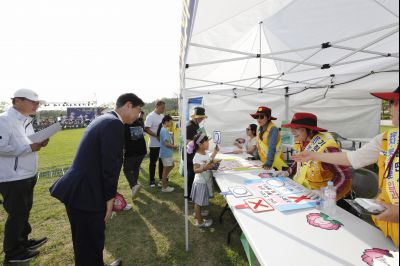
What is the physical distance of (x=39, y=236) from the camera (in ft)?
9.60

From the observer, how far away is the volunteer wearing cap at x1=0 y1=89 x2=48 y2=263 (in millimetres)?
2139

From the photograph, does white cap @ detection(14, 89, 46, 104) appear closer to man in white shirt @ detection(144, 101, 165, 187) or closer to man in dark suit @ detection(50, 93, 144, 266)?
man in dark suit @ detection(50, 93, 144, 266)

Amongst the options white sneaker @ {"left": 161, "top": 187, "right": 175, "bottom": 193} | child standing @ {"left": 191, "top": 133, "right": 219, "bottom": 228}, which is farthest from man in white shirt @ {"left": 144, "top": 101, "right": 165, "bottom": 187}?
child standing @ {"left": 191, "top": 133, "right": 219, "bottom": 228}

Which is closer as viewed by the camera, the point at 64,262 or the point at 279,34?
the point at 64,262

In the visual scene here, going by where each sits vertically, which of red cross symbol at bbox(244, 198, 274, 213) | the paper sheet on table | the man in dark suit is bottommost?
red cross symbol at bbox(244, 198, 274, 213)

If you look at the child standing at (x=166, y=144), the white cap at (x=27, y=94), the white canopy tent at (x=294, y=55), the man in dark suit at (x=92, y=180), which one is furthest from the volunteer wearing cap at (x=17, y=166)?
the child standing at (x=166, y=144)

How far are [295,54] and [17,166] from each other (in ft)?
13.9

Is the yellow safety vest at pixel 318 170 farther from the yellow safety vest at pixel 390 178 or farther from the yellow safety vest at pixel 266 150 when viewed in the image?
the yellow safety vest at pixel 266 150

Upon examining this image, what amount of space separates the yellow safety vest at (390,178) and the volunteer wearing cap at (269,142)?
1.73 m

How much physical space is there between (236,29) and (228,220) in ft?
9.41

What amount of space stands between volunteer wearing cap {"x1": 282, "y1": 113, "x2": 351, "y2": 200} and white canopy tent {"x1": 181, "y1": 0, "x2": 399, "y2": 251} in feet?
2.77

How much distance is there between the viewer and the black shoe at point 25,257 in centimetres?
232

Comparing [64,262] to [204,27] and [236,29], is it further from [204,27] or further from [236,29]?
[236,29]

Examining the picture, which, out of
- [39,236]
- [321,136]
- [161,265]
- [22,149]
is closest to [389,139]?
[321,136]
